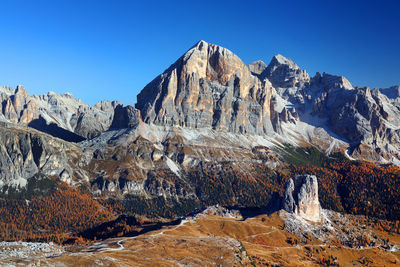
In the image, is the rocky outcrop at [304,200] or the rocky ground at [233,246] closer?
the rocky ground at [233,246]

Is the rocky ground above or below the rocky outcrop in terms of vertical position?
below

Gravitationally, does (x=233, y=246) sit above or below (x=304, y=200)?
below

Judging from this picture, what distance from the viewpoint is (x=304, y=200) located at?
18825cm

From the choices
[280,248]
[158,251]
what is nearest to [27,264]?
[158,251]

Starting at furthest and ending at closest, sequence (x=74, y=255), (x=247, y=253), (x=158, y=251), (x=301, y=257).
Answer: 1. (x=301, y=257)
2. (x=247, y=253)
3. (x=158, y=251)
4. (x=74, y=255)

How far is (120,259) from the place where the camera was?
382 ft

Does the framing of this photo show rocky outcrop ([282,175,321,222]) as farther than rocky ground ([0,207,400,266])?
Yes

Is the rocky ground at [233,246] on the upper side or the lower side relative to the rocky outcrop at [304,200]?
lower

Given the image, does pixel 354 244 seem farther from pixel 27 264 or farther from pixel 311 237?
pixel 27 264

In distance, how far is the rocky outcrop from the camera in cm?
18750

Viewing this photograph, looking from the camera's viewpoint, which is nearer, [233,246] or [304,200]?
[233,246]

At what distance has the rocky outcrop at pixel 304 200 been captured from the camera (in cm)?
18750

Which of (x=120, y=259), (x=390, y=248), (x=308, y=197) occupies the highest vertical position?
(x=308, y=197)

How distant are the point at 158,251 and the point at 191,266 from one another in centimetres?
1622
